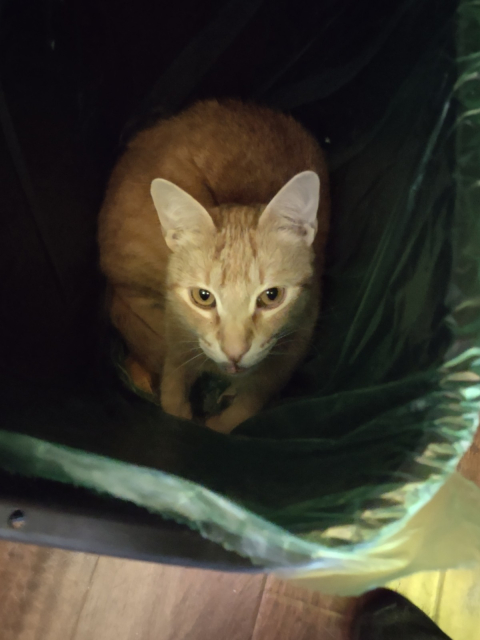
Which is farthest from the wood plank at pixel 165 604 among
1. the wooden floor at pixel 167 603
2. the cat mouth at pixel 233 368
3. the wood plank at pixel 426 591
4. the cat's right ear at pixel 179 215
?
the cat's right ear at pixel 179 215

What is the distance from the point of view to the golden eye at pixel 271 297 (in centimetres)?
87

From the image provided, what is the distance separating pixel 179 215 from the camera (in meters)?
0.86

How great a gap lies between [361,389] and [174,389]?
441mm

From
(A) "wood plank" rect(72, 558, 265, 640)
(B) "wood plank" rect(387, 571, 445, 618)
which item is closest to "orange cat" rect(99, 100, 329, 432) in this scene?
(A) "wood plank" rect(72, 558, 265, 640)

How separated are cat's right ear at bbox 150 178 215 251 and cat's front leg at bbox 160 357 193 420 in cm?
26

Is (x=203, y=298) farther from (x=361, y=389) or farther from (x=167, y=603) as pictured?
(x=167, y=603)

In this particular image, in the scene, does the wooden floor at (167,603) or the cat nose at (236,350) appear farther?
the wooden floor at (167,603)

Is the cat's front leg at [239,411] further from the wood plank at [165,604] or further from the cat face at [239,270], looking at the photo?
the wood plank at [165,604]

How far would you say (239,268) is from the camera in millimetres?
863

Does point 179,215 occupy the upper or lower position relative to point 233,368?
upper

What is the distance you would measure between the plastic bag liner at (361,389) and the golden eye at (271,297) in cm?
15

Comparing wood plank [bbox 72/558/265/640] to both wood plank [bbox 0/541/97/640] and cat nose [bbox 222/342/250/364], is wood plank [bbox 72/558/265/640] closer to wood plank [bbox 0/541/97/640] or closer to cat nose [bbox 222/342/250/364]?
wood plank [bbox 0/541/97/640]

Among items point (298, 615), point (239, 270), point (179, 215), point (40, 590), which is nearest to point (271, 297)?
point (239, 270)

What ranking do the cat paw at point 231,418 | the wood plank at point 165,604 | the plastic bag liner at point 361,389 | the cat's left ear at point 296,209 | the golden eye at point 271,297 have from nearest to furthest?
the plastic bag liner at point 361,389 < the cat's left ear at point 296,209 < the golden eye at point 271,297 < the cat paw at point 231,418 < the wood plank at point 165,604
